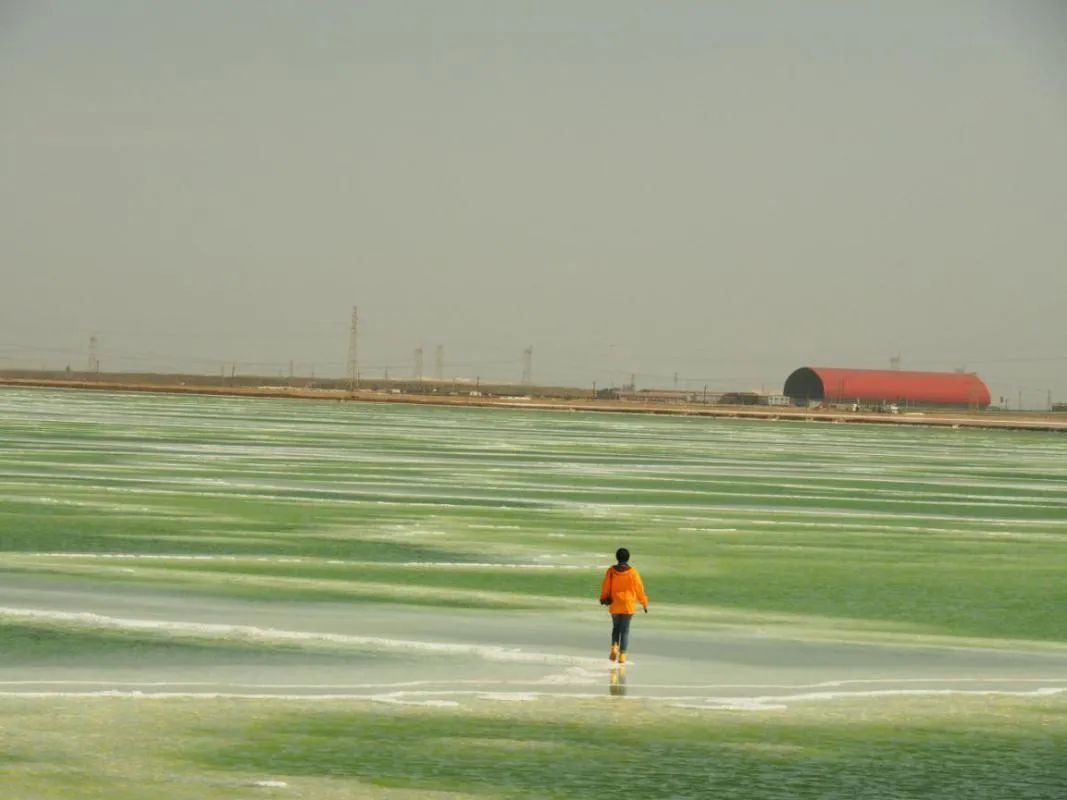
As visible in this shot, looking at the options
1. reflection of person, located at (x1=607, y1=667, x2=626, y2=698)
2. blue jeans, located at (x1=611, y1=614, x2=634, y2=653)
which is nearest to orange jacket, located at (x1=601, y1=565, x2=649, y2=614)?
blue jeans, located at (x1=611, y1=614, x2=634, y2=653)

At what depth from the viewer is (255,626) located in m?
20.2

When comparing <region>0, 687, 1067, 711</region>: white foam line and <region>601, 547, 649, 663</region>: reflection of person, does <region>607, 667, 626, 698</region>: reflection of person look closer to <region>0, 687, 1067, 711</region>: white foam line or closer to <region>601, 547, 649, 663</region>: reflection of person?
<region>0, 687, 1067, 711</region>: white foam line

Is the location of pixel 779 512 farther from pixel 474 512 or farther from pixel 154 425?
pixel 154 425

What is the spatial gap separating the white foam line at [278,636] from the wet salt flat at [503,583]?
2.5 inches

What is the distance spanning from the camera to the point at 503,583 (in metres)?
25.1

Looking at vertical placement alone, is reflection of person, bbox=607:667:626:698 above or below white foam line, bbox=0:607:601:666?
below

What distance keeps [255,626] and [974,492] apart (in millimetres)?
33987

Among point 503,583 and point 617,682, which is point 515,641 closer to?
point 617,682

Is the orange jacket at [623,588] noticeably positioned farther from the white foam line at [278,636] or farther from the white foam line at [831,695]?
the white foam line at [831,695]

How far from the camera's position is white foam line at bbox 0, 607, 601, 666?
61.7 ft

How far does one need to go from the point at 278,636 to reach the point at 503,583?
594 cm

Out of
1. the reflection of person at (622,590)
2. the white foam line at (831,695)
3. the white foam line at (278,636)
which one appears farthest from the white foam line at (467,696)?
the white foam line at (278,636)

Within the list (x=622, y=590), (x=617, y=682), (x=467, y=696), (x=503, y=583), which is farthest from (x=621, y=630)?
(x=503, y=583)

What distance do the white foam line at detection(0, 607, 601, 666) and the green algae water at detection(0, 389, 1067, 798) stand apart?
0.07 meters
